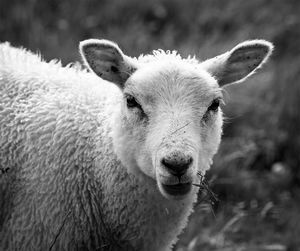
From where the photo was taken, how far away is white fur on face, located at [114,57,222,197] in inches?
145

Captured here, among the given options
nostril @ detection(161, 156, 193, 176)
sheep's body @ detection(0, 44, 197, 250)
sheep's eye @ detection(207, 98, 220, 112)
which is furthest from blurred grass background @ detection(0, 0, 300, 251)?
nostril @ detection(161, 156, 193, 176)

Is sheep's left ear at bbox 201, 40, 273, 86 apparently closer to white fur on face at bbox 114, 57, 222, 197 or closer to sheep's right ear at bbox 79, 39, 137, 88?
white fur on face at bbox 114, 57, 222, 197

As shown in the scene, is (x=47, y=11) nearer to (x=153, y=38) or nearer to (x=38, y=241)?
(x=153, y=38)

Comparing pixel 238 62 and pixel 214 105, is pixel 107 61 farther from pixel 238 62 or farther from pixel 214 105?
pixel 238 62

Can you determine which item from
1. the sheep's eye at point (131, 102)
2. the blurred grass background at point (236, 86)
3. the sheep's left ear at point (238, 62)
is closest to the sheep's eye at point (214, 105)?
the sheep's left ear at point (238, 62)

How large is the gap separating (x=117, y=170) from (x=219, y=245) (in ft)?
6.03

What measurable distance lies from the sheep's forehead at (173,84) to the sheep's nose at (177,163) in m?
0.47

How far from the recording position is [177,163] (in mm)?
3461

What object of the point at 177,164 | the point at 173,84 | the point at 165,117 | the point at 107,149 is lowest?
the point at 177,164

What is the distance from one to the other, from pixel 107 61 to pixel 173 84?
51cm

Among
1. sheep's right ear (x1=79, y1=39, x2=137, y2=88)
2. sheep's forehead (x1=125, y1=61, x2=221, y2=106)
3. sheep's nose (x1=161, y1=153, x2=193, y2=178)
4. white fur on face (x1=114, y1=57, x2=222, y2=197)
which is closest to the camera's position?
sheep's nose (x1=161, y1=153, x2=193, y2=178)

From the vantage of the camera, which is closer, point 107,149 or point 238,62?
point 107,149

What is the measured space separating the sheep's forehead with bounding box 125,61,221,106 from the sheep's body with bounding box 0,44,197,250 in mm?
378

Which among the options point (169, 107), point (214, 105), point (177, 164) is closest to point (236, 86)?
point (214, 105)
